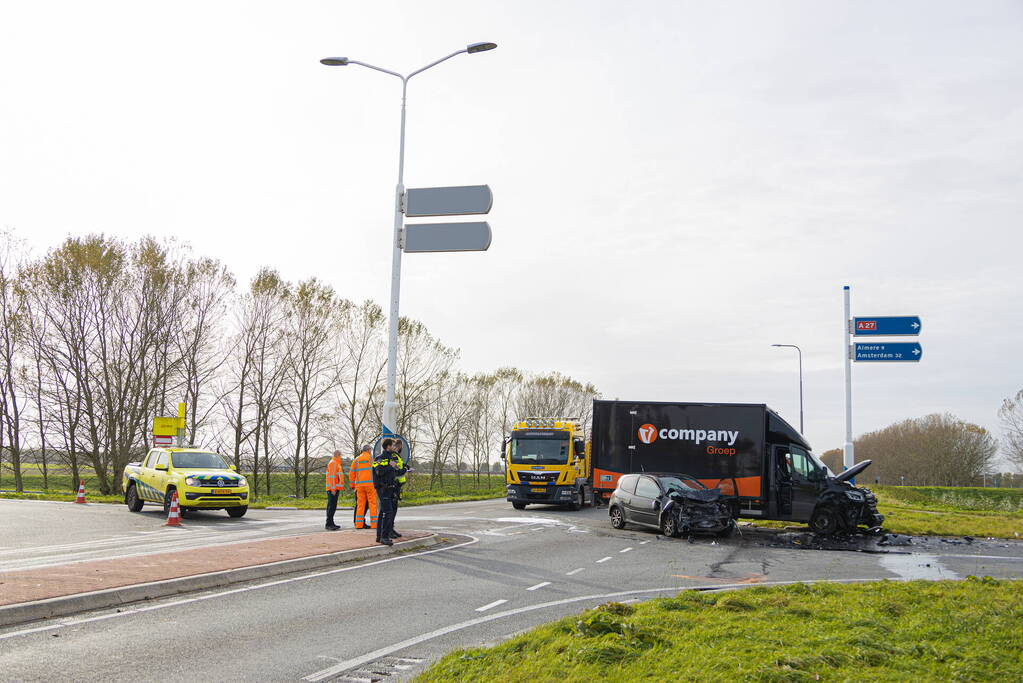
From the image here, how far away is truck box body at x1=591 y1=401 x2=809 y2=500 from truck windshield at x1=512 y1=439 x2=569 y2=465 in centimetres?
334

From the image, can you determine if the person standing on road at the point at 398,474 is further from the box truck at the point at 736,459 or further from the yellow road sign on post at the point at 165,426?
the yellow road sign on post at the point at 165,426

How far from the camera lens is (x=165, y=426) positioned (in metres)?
29.1

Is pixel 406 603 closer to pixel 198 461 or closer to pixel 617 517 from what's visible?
pixel 617 517

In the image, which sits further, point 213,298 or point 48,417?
point 213,298

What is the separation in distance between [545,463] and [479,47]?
14.3 metres

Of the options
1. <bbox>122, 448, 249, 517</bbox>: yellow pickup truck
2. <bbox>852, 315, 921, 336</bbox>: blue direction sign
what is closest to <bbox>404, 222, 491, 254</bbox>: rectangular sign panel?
<bbox>122, 448, 249, 517</bbox>: yellow pickup truck

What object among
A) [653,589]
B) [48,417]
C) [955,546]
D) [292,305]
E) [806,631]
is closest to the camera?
[806,631]

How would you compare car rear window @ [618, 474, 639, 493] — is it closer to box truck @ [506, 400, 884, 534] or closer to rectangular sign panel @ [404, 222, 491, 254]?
box truck @ [506, 400, 884, 534]

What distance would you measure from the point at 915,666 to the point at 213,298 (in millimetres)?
42311

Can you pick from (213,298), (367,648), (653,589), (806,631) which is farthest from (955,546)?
(213,298)

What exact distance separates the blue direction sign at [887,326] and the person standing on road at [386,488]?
16330 mm

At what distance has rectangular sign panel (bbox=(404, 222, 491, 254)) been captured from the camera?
1543 cm

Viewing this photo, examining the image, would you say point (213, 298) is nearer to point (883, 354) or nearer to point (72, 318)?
point (72, 318)

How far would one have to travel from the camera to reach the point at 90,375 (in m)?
39.9
